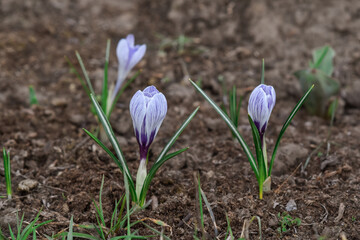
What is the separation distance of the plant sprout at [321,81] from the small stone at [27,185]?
1.63 meters

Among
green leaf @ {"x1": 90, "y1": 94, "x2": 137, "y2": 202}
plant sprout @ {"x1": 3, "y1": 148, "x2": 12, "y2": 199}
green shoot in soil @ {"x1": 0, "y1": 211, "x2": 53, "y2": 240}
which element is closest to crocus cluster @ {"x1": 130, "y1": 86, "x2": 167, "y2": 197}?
green leaf @ {"x1": 90, "y1": 94, "x2": 137, "y2": 202}

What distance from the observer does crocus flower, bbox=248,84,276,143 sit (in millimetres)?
1815

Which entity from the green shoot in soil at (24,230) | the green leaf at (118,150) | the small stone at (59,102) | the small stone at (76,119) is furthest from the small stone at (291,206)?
the small stone at (59,102)

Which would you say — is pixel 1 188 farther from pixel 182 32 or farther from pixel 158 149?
pixel 182 32

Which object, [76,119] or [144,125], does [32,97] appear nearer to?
[76,119]

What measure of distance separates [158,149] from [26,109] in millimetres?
979

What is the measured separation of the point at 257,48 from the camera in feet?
11.9

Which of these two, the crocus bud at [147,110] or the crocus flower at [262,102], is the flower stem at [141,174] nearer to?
the crocus bud at [147,110]

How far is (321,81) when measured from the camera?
270 cm

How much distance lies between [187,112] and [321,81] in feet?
2.81

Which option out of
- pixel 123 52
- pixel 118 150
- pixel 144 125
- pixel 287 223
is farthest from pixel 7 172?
pixel 287 223

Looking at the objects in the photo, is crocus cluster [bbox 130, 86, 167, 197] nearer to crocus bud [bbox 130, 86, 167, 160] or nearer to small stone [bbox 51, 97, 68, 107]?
crocus bud [bbox 130, 86, 167, 160]

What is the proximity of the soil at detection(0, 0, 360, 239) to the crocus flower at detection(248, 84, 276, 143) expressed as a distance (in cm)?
40

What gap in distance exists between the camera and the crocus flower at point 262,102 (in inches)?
71.5
